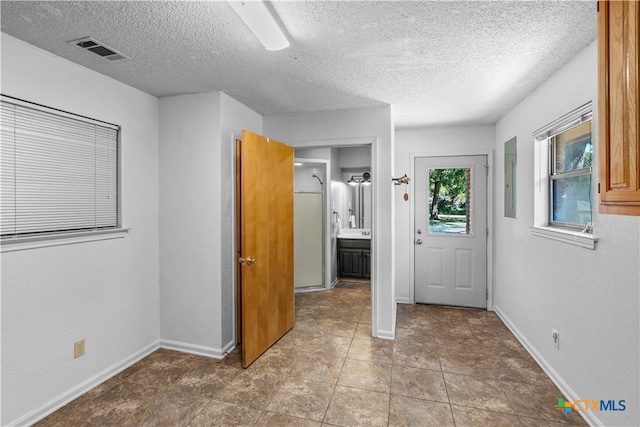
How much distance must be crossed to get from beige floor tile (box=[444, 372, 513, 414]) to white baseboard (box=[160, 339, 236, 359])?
1.87m

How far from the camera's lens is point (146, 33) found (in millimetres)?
1755

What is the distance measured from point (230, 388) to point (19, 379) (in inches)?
49.1

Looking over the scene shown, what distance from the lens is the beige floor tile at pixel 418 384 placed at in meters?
2.15

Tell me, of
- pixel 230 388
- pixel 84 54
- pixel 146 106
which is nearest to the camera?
pixel 84 54

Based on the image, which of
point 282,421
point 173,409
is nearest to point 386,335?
point 282,421

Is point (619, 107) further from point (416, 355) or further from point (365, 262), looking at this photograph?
point (365, 262)

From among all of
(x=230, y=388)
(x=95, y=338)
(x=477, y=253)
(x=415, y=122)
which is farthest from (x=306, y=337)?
(x=415, y=122)

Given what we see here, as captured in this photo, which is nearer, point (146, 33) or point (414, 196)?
point (146, 33)

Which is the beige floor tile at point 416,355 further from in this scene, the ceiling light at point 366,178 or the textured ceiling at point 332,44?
the ceiling light at point 366,178

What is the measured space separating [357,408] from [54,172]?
8.39 feet

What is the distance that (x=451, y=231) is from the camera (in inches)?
158

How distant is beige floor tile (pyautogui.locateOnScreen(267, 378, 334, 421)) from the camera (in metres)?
1.98

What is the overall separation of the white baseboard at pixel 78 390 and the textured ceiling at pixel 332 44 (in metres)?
2.26

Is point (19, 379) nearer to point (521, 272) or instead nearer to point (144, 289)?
point (144, 289)
